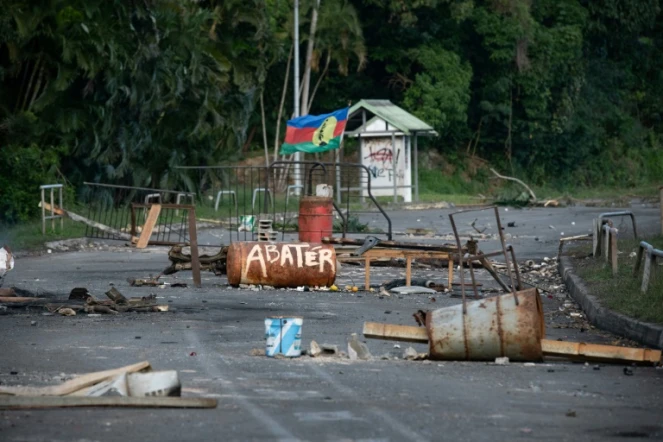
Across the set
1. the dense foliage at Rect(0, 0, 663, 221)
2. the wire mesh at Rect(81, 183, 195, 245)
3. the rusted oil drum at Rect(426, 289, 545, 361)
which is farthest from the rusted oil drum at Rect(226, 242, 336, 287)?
the dense foliage at Rect(0, 0, 663, 221)

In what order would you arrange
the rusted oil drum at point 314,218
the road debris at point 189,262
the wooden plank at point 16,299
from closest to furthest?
the wooden plank at point 16,299 < the road debris at point 189,262 < the rusted oil drum at point 314,218

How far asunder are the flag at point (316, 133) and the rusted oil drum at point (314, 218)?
49.7 ft

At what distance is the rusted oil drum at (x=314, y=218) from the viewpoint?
20.5m

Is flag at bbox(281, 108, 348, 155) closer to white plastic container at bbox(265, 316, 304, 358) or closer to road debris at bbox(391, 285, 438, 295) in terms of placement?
road debris at bbox(391, 285, 438, 295)

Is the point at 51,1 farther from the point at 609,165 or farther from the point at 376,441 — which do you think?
the point at 609,165

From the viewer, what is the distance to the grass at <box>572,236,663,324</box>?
509 inches

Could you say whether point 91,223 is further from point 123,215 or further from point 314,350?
point 314,350

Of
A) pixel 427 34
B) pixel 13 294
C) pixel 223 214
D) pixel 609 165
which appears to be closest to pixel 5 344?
pixel 13 294

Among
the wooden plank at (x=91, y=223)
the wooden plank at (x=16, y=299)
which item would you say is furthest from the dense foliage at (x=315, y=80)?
the wooden plank at (x=16, y=299)

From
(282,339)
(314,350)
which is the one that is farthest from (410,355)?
(282,339)

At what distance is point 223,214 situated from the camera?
35.2m

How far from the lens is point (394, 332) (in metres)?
10.8

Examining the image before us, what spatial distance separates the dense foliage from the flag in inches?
107

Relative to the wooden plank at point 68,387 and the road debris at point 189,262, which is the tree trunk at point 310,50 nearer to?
the road debris at point 189,262
